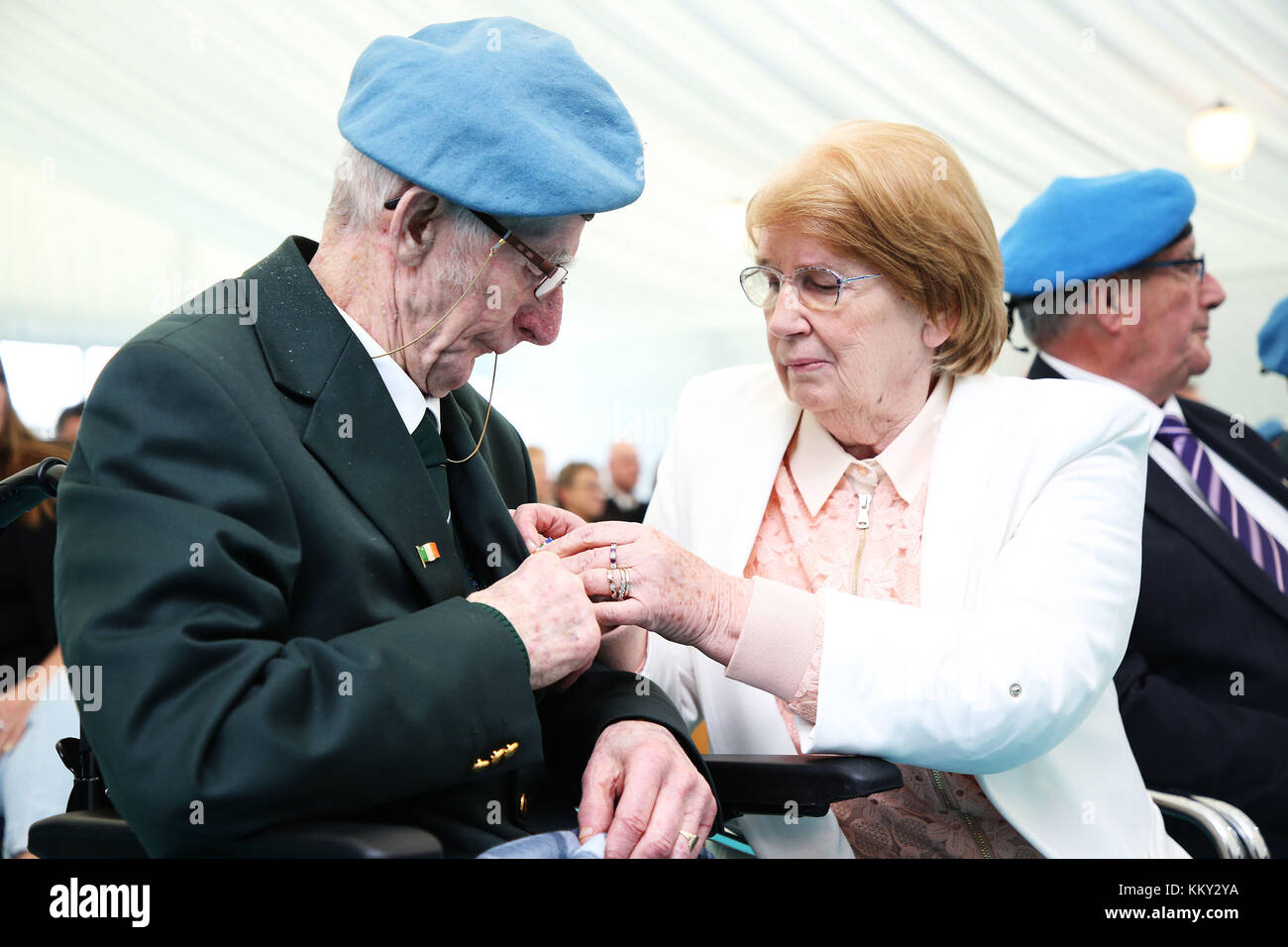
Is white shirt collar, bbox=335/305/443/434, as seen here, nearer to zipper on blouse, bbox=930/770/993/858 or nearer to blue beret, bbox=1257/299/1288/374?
zipper on blouse, bbox=930/770/993/858

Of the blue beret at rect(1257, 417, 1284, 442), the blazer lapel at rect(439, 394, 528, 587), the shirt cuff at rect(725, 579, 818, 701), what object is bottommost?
the shirt cuff at rect(725, 579, 818, 701)

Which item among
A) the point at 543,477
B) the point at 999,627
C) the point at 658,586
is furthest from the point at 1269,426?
the point at 658,586

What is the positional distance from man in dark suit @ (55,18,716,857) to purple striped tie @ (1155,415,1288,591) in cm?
146

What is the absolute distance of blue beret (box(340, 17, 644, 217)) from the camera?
1.17 metres

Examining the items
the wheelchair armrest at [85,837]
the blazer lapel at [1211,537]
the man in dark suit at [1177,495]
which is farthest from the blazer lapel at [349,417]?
the blazer lapel at [1211,537]

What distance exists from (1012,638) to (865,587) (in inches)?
10.6

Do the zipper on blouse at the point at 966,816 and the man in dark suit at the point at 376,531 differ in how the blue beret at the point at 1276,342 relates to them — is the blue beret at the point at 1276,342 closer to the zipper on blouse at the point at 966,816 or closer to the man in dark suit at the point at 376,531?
the zipper on blouse at the point at 966,816

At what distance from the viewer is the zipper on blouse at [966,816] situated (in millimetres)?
1577

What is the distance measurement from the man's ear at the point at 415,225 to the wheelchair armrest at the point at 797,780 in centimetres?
74

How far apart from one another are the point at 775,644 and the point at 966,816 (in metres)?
0.46

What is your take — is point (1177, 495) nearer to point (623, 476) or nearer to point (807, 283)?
point (807, 283)

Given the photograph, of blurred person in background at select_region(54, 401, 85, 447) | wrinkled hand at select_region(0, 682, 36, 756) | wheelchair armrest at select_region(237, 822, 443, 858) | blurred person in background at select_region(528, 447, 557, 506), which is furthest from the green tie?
blurred person in background at select_region(528, 447, 557, 506)
